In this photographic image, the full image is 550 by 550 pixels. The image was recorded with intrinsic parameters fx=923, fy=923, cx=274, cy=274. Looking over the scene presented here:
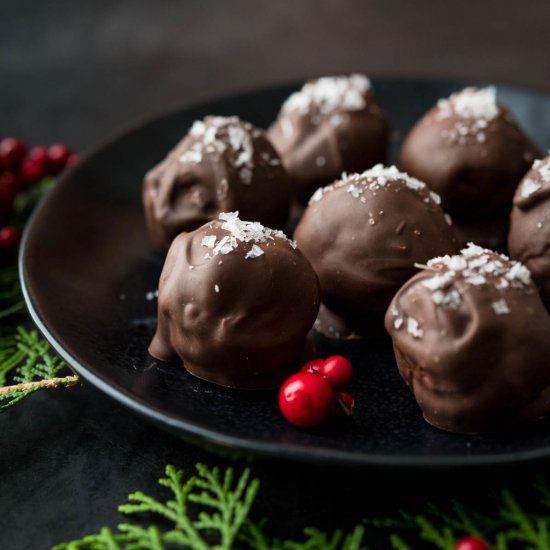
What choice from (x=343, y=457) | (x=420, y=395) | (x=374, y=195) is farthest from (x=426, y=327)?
(x=374, y=195)

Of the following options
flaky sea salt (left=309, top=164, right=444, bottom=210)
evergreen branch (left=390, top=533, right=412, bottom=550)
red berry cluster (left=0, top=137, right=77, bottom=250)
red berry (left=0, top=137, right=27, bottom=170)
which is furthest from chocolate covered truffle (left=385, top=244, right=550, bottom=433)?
red berry (left=0, top=137, right=27, bottom=170)

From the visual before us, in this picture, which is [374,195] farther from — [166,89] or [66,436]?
[166,89]

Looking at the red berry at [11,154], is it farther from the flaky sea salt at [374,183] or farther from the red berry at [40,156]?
the flaky sea salt at [374,183]

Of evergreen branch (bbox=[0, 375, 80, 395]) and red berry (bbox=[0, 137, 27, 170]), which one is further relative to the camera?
red berry (bbox=[0, 137, 27, 170])

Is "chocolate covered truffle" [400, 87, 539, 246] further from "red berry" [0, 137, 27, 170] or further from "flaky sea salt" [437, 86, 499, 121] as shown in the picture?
"red berry" [0, 137, 27, 170]

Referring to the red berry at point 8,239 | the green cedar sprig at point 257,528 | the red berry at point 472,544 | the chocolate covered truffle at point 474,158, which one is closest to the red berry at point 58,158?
the red berry at point 8,239

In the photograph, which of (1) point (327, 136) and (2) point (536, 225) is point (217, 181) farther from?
(2) point (536, 225)
